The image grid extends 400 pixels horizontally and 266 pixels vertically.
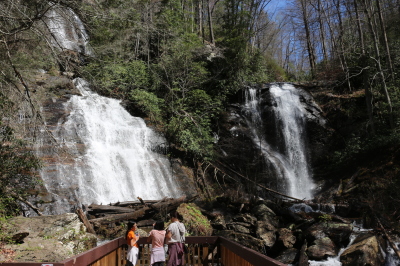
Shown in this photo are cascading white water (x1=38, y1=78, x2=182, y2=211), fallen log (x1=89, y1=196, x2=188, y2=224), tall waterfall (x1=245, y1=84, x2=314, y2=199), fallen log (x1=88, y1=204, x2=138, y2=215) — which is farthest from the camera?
tall waterfall (x1=245, y1=84, x2=314, y2=199)

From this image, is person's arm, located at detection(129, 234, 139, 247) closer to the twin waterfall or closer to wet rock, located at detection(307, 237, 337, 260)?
the twin waterfall

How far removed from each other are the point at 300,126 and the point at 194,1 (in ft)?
68.9

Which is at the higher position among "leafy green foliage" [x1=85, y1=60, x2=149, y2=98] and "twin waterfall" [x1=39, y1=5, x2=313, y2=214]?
"leafy green foliage" [x1=85, y1=60, x2=149, y2=98]

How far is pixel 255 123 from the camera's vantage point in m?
20.5

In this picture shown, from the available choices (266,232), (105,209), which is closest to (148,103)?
(105,209)

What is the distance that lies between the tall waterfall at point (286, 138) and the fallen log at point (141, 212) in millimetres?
7810

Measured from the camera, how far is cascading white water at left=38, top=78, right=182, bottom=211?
12515 millimetres

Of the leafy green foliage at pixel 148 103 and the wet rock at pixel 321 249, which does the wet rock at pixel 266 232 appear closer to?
the wet rock at pixel 321 249

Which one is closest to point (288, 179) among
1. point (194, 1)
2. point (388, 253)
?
point (388, 253)

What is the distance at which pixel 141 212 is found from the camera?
36.9ft

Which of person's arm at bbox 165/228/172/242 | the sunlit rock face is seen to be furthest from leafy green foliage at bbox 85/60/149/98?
person's arm at bbox 165/228/172/242

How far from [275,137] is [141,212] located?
37.9 ft

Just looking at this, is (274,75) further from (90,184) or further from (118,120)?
(90,184)

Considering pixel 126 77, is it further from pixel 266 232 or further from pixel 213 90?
pixel 266 232
